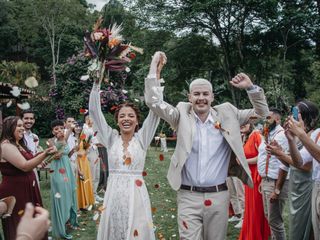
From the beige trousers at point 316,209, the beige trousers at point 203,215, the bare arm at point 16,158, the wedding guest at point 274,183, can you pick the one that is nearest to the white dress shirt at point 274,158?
the wedding guest at point 274,183

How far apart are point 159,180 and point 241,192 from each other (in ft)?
19.6

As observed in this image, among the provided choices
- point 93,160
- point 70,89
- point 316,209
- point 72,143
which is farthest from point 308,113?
point 70,89

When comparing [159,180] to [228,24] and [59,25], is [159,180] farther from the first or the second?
[59,25]

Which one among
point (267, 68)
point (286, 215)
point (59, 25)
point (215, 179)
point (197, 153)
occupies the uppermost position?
point (59, 25)

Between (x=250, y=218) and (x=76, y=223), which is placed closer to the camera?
(x=250, y=218)

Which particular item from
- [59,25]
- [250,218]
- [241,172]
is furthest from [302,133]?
[59,25]

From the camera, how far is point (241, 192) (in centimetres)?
854

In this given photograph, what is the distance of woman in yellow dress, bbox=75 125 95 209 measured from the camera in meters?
9.27

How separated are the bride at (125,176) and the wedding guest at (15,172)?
0.98 meters

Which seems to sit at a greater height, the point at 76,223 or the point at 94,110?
the point at 94,110

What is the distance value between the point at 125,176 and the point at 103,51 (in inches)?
55.4

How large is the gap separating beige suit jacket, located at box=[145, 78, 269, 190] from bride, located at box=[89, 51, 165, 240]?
12.1 inches

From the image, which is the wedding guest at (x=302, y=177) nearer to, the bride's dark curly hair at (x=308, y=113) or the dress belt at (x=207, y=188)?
the bride's dark curly hair at (x=308, y=113)

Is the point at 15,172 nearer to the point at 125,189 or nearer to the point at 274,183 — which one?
the point at 125,189
